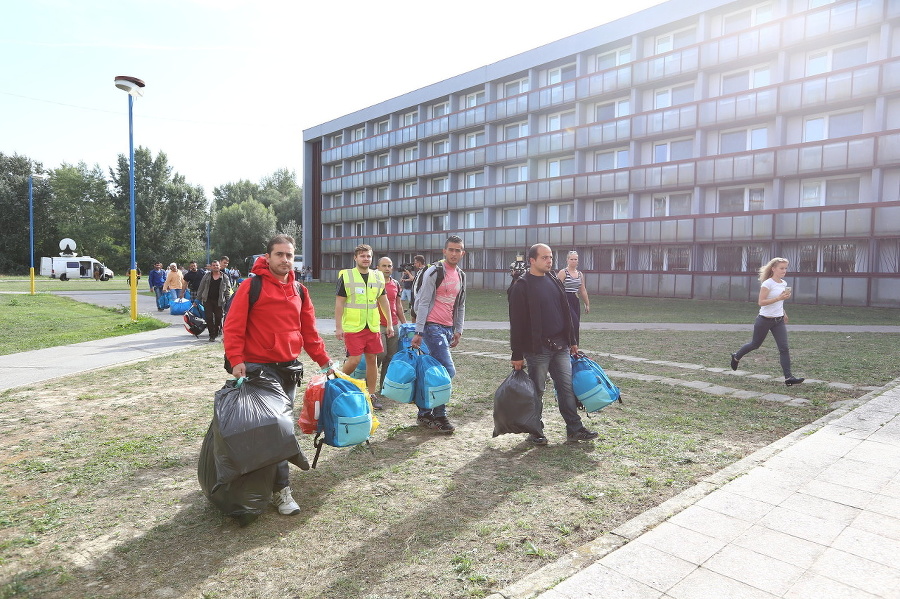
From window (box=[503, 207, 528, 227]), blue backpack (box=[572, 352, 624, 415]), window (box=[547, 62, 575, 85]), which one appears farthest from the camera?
window (box=[503, 207, 528, 227])

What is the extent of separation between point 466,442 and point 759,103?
89.7 feet

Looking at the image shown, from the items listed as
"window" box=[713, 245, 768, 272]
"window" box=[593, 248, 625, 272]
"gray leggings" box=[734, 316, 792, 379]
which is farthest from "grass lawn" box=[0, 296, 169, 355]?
"window" box=[713, 245, 768, 272]

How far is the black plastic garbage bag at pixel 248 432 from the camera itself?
11.2ft

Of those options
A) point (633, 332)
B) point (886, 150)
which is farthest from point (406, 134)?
point (633, 332)

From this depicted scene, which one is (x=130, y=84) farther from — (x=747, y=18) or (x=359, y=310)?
(x=747, y=18)

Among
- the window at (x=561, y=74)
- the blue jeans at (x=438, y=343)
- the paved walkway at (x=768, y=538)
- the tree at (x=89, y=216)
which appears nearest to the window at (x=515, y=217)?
the window at (x=561, y=74)

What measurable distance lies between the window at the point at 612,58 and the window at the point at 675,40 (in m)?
1.79

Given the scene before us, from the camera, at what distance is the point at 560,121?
117 feet

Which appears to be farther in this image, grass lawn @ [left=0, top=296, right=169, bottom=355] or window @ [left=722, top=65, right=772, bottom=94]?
window @ [left=722, top=65, right=772, bottom=94]

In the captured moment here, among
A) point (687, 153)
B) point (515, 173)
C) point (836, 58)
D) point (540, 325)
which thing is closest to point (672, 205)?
point (687, 153)

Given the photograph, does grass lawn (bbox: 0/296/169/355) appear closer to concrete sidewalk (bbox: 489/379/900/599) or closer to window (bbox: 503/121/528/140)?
concrete sidewalk (bbox: 489/379/900/599)

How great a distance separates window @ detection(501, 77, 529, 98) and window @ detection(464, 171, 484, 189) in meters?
5.31

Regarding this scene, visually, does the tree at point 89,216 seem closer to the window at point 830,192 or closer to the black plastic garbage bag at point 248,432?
the window at point 830,192

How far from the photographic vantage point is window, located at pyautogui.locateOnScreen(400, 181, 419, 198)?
4562 centimetres
